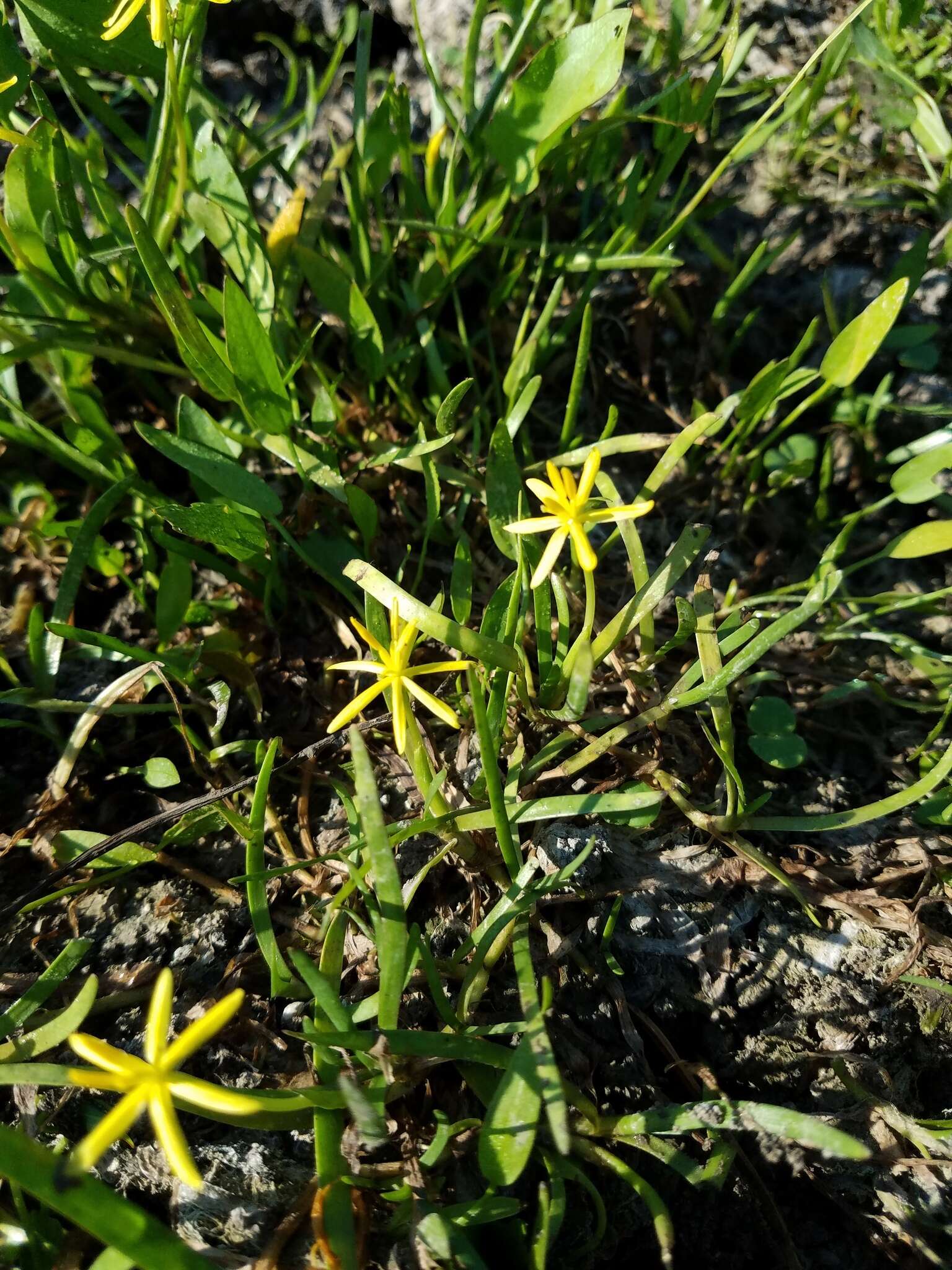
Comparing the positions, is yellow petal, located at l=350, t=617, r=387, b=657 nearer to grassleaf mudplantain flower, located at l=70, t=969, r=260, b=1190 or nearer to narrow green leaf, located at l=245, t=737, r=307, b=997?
narrow green leaf, located at l=245, t=737, r=307, b=997

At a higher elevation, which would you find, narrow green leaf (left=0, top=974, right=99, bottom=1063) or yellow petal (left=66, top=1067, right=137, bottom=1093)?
yellow petal (left=66, top=1067, right=137, bottom=1093)

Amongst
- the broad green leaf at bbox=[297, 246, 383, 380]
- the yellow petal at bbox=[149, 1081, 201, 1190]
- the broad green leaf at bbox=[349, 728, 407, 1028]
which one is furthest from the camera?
the broad green leaf at bbox=[297, 246, 383, 380]

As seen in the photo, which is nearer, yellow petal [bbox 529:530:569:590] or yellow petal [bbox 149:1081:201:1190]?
yellow petal [bbox 149:1081:201:1190]

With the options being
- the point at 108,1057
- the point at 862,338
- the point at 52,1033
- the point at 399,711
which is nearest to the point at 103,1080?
the point at 108,1057

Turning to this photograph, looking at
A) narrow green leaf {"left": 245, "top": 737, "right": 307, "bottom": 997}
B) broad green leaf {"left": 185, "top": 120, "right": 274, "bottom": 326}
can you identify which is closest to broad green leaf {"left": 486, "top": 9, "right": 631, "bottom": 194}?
broad green leaf {"left": 185, "top": 120, "right": 274, "bottom": 326}

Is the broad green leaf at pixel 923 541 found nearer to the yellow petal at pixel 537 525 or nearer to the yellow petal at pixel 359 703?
the yellow petal at pixel 537 525

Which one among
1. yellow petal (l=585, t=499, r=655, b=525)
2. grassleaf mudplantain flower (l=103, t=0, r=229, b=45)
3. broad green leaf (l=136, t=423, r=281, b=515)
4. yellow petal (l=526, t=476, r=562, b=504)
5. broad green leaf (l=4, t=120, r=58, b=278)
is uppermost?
grassleaf mudplantain flower (l=103, t=0, r=229, b=45)

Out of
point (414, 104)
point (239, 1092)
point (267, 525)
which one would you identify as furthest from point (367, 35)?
point (239, 1092)

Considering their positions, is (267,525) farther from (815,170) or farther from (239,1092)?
(815,170)

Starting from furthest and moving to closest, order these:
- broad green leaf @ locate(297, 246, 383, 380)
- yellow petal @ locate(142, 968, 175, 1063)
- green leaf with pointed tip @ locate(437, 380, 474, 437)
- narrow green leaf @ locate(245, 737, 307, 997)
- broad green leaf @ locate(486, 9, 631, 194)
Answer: broad green leaf @ locate(297, 246, 383, 380) < broad green leaf @ locate(486, 9, 631, 194) < green leaf with pointed tip @ locate(437, 380, 474, 437) < narrow green leaf @ locate(245, 737, 307, 997) < yellow petal @ locate(142, 968, 175, 1063)
